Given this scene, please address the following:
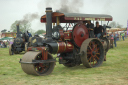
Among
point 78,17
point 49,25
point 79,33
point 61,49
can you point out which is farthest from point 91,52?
point 49,25

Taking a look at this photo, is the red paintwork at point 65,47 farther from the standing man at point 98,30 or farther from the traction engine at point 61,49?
the standing man at point 98,30

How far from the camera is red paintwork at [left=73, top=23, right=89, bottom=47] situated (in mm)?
7684

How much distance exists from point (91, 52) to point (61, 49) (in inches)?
46.7

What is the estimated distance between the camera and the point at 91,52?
25.6 ft

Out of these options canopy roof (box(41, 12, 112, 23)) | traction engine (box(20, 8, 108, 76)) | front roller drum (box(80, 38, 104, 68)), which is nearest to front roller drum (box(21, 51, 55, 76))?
traction engine (box(20, 8, 108, 76))

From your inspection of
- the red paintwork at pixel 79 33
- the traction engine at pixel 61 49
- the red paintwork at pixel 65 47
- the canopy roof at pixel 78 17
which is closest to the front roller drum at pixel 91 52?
the traction engine at pixel 61 49

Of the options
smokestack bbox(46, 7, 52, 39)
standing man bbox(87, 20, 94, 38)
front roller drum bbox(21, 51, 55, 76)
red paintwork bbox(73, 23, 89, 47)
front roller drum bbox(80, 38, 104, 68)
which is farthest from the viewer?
standing man bbox(87, 20, 94, 38)

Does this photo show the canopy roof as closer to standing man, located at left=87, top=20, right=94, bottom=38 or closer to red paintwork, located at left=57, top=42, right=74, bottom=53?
standing man, located at left=87, top=20, right=94, bottom=38

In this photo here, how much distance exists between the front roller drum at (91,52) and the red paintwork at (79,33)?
0.29 metres

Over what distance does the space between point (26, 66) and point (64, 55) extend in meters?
2.01

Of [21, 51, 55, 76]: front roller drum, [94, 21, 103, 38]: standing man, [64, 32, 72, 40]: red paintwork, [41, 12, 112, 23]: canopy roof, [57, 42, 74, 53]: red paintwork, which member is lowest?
[21, 51, 55, 76]: front roller drum

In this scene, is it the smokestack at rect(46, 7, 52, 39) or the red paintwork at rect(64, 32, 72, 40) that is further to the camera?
the red paintwork at rect(64, 32, 72, 40)

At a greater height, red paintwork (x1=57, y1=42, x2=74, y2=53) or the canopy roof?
the canopy roof

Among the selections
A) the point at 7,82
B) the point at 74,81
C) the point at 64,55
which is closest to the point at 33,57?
the point at 7,82
